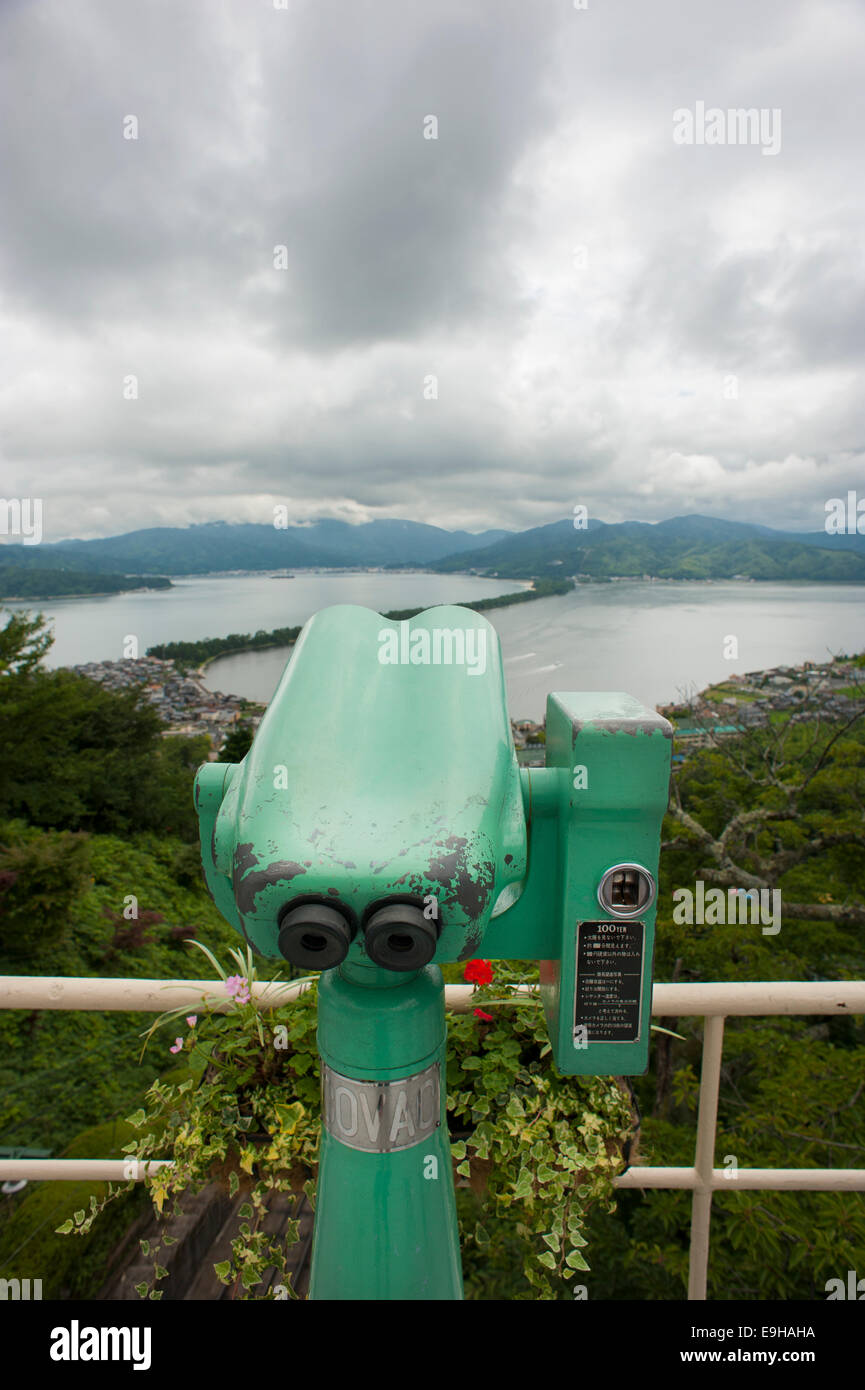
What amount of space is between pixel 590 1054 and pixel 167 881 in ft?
52.8

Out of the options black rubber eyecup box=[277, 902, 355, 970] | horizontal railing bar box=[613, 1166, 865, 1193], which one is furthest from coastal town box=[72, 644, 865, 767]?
black rubber eyecup box=[277, 902, 355, 970]

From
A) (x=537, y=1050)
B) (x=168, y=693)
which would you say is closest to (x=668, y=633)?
(x=537, y=1050)

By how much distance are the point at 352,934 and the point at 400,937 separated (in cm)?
5

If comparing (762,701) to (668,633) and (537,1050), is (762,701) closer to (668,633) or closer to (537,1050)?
(668,633)

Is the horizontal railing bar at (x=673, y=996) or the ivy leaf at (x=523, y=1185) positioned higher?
the horizontal railing bar at (x=673, y=996)

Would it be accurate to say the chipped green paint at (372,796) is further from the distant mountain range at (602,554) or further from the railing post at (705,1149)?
the distant mountain range at (602,554)

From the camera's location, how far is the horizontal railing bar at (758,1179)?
1.45 meters

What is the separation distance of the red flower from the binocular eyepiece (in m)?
0.70

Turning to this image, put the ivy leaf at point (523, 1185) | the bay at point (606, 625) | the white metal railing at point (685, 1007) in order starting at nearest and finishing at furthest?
1. the ivy leaf at point (523, 1185)
2. the white metal railing at point (685, 1007)
3. the bay at point (606, 625)

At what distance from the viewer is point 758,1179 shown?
4.78 ft

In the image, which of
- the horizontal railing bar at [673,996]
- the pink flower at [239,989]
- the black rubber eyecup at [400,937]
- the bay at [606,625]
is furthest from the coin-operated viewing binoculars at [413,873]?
the bay at [606,625]

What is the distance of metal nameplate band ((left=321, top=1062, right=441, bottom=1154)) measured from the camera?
2.98 ft
